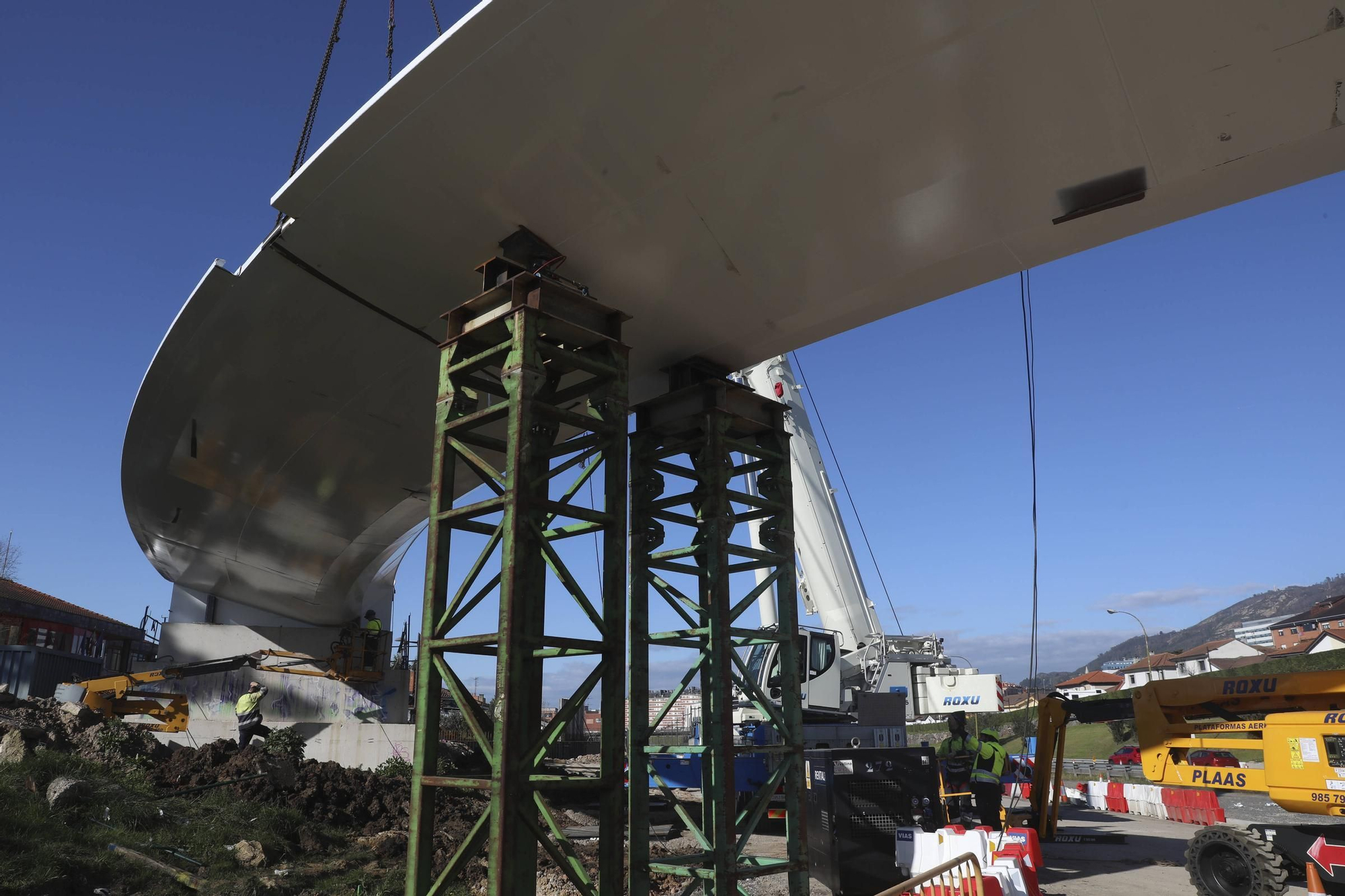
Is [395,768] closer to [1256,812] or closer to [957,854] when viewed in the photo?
[957,854]

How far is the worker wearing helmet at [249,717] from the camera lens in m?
15.7

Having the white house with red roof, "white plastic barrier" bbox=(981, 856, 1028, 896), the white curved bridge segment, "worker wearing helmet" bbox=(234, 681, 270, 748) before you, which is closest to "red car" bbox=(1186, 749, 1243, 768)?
"white plastic barrier" bbox=(981, 856, 1028, 896)

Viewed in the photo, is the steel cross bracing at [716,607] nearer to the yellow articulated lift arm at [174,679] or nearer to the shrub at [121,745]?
the shrub at [121,745]

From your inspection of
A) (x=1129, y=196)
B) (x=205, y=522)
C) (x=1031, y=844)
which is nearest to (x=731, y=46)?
(x=1129, y=196)

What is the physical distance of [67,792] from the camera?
987 centimetres

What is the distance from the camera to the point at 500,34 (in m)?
5.85

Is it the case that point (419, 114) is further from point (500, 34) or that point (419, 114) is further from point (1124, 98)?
point (1124, 98)

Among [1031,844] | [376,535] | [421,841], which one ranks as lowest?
[1031,844]

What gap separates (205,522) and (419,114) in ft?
48.7

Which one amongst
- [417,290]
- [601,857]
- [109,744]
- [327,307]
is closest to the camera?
[601,857]

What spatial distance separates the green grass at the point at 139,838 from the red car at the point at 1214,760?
414 inches

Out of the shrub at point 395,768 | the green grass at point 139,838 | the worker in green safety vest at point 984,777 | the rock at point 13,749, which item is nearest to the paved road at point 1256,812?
the worker in green safety vest at point 984,777

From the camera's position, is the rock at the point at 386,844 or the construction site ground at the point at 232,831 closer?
the construction site ground at the point at 232,831

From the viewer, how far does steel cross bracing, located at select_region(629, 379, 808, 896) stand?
7.95m
